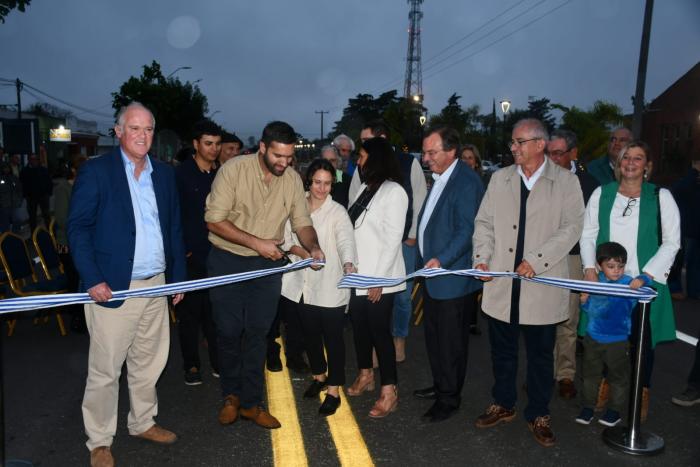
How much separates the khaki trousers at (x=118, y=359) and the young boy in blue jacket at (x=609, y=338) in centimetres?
315

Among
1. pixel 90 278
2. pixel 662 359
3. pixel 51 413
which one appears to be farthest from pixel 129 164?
pixel 662 359

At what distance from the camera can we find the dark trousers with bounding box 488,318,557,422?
4230 mm

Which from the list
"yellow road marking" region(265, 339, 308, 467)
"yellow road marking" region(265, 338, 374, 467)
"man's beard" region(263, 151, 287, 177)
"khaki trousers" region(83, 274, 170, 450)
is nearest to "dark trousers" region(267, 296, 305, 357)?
"yellow road marking" region(265, 339, 308, 467)

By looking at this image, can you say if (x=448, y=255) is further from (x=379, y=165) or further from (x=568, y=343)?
(x=568, y=343)

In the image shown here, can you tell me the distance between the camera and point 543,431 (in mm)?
4137

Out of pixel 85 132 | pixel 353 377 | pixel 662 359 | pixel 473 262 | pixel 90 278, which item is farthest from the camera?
pixel 85 132

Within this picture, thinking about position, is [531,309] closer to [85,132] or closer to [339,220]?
[339,220]

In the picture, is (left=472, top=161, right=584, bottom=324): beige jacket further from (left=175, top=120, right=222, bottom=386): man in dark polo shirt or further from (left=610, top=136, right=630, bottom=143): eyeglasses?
(left=175, top=120, right=222, bottom=386): man in dark polo shirt

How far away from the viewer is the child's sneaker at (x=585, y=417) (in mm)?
4426

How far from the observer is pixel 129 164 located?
389 centimetres

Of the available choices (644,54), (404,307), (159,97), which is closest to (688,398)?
(404,307)

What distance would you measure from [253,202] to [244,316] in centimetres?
86

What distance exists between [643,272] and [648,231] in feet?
1.03

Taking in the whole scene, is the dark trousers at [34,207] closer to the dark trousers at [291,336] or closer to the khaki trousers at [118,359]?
the dark trousers at [291,336]
